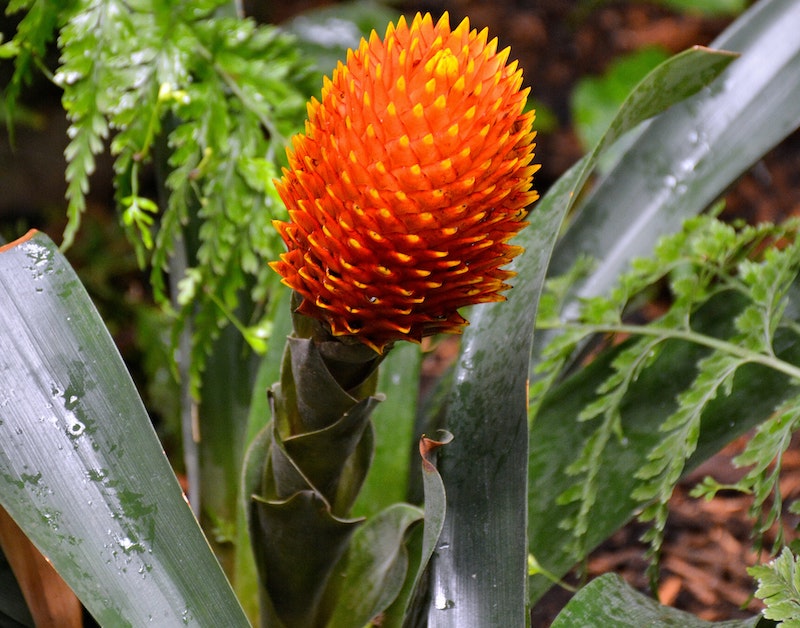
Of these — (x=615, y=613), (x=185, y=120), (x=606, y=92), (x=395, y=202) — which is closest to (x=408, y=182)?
(x=395, y=202)

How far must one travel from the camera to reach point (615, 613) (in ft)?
2.47

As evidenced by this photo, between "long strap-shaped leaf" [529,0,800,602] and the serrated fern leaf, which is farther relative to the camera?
"long strap-shaped leaf" [529,0,800,602]

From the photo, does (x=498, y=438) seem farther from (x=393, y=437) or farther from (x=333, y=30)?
(x=333, y=30)

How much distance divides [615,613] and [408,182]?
46 centimetres

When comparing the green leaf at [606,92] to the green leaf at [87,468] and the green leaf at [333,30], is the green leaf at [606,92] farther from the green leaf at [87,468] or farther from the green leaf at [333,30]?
the green leaf at [87,468]

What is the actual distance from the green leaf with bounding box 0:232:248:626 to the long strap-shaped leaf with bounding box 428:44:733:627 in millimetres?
213

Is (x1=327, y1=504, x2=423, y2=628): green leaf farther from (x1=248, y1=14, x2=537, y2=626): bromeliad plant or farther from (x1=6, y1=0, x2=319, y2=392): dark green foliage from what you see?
(x1=6, y1=0, x2=319, y2=392): dark green foliage

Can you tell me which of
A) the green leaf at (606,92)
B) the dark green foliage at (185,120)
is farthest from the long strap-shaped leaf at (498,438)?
the green leaf at (606,92)

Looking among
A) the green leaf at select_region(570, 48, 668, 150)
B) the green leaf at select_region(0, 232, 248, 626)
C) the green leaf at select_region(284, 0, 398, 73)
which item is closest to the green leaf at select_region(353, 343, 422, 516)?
the green leaf at select_region(0, 232, 248, 626)

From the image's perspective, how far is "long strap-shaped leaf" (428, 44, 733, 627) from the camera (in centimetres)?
75

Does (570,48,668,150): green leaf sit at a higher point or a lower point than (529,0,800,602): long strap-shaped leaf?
lower

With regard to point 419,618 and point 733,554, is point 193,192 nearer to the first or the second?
point 419,618

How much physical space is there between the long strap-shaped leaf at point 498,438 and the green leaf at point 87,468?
0.21 meters

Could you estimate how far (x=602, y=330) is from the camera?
99 cm
